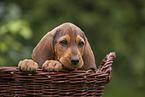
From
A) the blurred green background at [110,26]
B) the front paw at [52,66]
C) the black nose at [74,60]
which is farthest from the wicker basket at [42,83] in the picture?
the blurred green background at [110,26]

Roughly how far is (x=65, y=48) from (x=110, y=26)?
4695 mm

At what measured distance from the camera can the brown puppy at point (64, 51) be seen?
252 cm

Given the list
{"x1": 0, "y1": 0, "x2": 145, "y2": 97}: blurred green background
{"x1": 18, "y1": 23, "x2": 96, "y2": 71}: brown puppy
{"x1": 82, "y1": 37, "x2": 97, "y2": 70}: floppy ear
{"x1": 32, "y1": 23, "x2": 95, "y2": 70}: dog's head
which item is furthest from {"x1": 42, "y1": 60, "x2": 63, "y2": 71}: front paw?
{"x1": 0, "y1": 0, "x2": 145, "y2": 97}: blurred green background

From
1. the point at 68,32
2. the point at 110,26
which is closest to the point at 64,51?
the point at 68,32

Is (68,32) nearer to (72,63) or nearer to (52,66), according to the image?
(72,63)

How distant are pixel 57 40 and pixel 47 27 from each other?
13.8 ft

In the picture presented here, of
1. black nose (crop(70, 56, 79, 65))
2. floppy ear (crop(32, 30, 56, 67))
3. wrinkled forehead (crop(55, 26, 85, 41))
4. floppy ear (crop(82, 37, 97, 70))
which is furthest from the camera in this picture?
floppy ear (crop(82, 37, 97, 70))

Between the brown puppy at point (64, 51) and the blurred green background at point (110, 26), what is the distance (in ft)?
12.7

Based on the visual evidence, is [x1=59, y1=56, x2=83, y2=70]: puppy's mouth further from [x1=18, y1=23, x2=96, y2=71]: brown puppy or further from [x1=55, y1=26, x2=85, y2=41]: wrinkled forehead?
[x1=55, y1=26, x2=85, y2=41]: wrinkled forehead

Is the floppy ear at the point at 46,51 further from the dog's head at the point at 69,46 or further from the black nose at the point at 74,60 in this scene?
the black nose at the point at 74,60

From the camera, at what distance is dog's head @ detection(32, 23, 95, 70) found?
2553 millimetres

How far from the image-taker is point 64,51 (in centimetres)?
268

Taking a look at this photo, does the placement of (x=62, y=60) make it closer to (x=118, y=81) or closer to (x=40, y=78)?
(x=40, y=78)

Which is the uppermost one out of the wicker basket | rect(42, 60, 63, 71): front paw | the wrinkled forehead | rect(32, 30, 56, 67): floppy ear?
the wrinkled forehead
